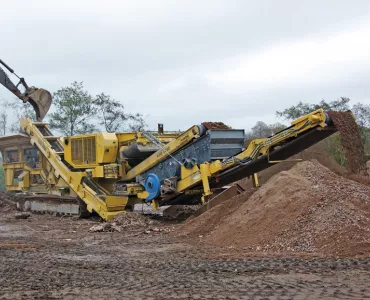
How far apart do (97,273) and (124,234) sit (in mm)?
4562

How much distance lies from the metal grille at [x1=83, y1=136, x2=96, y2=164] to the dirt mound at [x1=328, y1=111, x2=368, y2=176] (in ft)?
23.2

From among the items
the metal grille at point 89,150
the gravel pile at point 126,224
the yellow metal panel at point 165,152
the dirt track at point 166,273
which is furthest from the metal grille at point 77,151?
the dirt track at point 166,273

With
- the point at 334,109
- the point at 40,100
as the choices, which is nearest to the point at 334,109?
the point at 334,109

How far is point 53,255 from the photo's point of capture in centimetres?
816

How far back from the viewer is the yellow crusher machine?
34.9 feet

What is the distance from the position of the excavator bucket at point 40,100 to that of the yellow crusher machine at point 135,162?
551mm

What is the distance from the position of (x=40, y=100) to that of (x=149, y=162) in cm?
608

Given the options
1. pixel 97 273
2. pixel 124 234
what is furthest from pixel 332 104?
pixel 97 273

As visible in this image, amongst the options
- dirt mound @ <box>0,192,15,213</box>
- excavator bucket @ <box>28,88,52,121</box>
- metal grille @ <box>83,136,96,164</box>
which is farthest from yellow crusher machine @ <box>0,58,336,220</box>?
excavator bucket @ <box>28,88,52,121</box>

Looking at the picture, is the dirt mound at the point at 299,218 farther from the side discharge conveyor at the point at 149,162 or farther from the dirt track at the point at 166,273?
the side discharge conveyor at the point at 149,162

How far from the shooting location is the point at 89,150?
14312 millimetres

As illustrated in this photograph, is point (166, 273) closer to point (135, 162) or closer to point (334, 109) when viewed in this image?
point (135, 162)

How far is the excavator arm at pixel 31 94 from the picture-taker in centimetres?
1650

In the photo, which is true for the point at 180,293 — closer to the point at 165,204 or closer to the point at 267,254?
the point at 267,254
